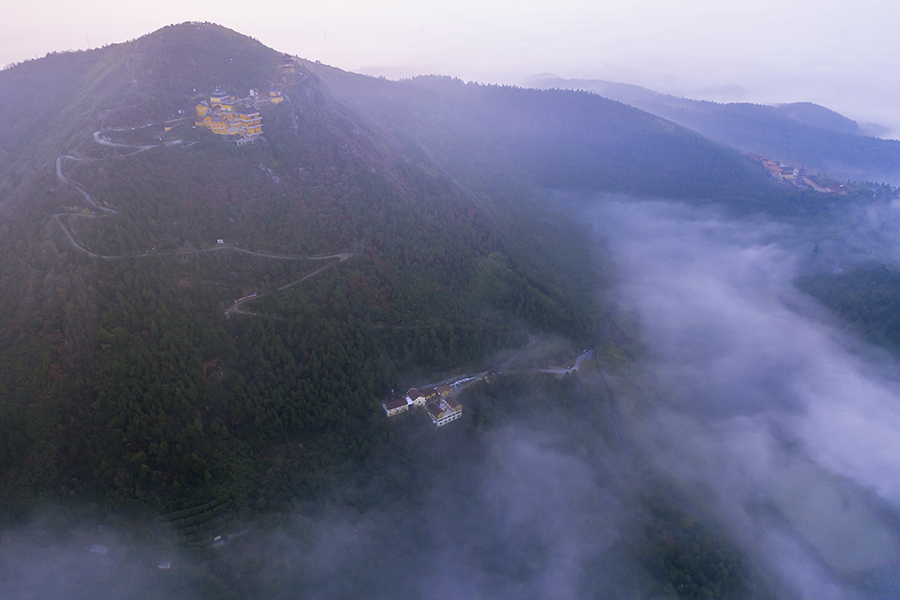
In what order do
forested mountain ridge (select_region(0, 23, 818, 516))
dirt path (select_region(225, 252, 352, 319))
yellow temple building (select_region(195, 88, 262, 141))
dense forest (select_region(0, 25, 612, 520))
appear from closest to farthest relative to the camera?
dense forest (select_region(0, 25, 612, 520)) → forested mountain ridge (select_region(0, 23, 818, 516)) → dirt path (select_region(225, 252, 352, 319)) → yellow temple building (select_region(195, 88, 262, 141))

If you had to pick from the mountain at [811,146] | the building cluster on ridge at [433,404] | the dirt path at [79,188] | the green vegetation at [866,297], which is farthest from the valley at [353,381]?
the mountain at [811,146]

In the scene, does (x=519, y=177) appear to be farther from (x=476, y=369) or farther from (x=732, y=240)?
(x=476, y=369)

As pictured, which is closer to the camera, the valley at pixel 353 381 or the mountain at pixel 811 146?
the valley at pixel 353 381

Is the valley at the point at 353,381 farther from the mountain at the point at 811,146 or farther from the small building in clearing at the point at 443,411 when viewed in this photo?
the mountain at the point at 811,146

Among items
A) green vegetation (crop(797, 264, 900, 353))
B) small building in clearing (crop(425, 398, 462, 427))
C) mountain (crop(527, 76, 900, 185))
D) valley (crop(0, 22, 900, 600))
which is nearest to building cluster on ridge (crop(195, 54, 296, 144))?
valley (crop(0, 22, 900, 600))

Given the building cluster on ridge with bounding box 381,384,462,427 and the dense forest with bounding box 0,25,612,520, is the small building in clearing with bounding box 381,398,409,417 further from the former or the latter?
the dense forest with bounding box 0,25,612,520

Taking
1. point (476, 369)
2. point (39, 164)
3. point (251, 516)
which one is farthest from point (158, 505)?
point (39, 164)

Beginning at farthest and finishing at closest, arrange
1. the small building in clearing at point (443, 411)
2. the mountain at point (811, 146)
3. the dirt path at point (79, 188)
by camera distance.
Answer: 1. the mountain at point (811, 146)
2. the small building in clearing at point (443, 411)
3. the dirt path at point (79, 188)
